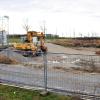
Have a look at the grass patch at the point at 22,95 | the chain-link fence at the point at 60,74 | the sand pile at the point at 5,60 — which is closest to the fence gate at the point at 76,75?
the chain-link fence at the point at 60,74

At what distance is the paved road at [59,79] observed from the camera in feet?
35.0

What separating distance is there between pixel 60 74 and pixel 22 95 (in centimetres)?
203

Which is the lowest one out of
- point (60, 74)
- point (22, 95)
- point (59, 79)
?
point (22, 95)

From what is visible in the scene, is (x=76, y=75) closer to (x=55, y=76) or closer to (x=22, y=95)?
(x=55, y=76)

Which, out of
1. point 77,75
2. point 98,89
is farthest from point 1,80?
point 98,89

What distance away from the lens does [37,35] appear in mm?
37156

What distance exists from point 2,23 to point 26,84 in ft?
142

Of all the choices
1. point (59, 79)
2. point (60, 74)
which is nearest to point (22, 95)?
point (59, 79)

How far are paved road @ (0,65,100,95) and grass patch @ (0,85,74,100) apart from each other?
2.12 ft

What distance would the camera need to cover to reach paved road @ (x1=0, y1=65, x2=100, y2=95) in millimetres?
10680

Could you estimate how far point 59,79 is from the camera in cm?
1153

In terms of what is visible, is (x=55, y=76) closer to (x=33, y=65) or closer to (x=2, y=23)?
(x=33, y=65)

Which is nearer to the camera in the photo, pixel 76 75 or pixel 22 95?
pixel 22 95

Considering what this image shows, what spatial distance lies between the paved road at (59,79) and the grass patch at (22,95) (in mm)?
647
